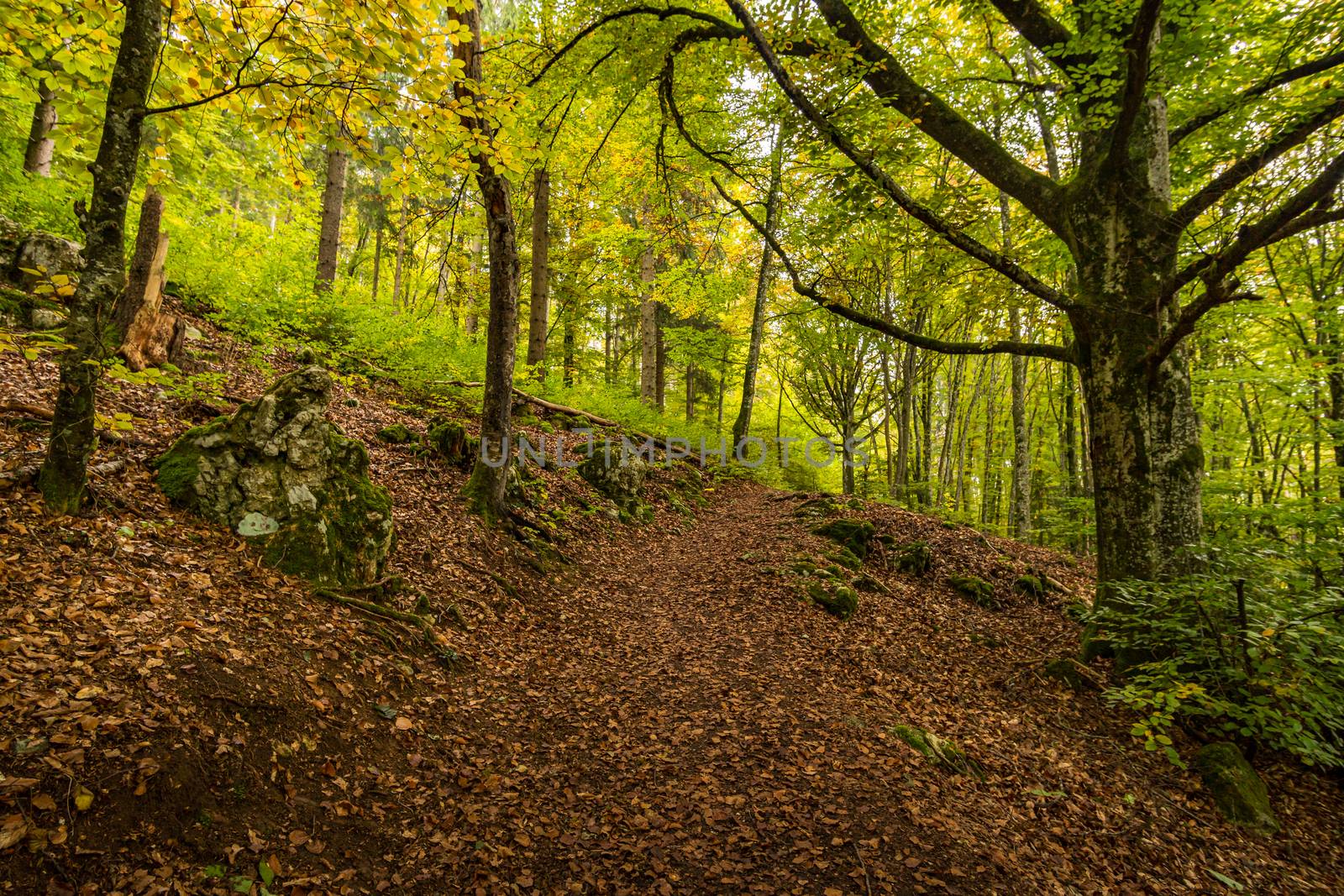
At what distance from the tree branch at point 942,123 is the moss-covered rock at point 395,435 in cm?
789

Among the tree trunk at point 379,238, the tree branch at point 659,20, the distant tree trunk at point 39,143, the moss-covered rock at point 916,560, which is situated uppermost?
the tree trunk at point 379,238

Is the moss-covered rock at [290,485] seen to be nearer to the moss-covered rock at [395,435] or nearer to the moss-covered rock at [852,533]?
the moss-covered rock at [395,435]

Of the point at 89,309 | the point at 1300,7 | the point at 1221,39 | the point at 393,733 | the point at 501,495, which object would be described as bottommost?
the point at 393,733

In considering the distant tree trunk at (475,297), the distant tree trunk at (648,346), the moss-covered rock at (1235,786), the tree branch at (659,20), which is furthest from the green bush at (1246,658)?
the distant tree trunk at (475,297)

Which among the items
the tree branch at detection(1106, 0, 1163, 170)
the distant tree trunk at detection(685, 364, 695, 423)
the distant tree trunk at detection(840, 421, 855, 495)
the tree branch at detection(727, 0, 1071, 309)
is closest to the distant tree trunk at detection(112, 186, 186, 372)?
the tree branch at detection(727, 0, 1071, 309)

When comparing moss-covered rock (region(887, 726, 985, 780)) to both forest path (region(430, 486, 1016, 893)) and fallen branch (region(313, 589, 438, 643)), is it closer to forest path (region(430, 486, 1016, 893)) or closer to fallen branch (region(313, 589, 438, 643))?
forest path (region(430, 486, 1016, 893))

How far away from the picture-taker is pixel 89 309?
11.4 feet

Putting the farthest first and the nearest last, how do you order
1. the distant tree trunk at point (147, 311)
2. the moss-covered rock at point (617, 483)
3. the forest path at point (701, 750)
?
the moss-covered rock at point (617, 483), the distant tree trunk at point (147, 311), the forest path at point (701, 750)

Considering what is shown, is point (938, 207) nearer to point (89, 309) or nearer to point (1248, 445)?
point (89, 309)

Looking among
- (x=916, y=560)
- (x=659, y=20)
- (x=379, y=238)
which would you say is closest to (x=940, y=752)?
(x=916, y=560)

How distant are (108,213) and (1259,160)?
29.1ft

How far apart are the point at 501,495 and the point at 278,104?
205 inches

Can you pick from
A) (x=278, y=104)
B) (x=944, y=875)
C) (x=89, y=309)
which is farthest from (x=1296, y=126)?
(x=89, y=309)

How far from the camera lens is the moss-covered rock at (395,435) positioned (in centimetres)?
816
